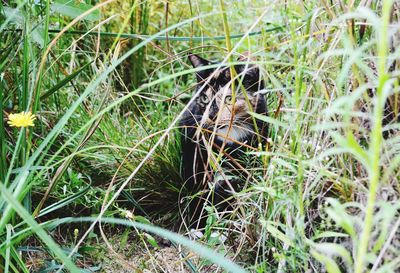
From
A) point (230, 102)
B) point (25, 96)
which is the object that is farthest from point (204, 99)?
point (25, 96)

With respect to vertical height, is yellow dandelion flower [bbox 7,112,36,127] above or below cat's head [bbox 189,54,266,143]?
above

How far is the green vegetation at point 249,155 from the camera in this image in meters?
1.22

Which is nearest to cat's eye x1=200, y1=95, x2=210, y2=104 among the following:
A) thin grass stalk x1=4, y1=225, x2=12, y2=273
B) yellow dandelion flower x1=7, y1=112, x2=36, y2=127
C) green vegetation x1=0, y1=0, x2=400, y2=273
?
green vegetation x1=0, y1=0, x2=400, y2=273

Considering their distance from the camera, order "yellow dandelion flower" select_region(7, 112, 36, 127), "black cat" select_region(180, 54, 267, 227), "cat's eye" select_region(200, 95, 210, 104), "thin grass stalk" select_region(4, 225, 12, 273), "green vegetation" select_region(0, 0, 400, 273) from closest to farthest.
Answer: "green vegetation" select_region(0, 0, 400, 273) < "thin grass stalk" select_region(4, 225, 12, 273) < "yellow dandelion flower" select_region(7, 112, 36, 127) < "black cat" select_region(180, 54, 267, 227) < "cat's eye" select_region(200, 95, 210, 104)

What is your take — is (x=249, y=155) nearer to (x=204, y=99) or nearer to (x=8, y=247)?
(x=204, y=99)

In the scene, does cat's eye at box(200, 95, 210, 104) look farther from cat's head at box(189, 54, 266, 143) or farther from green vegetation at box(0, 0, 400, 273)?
green vegetation at box(0, 0, 400, 273)

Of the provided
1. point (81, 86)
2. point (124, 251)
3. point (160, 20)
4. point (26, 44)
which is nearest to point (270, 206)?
point (124, 251)

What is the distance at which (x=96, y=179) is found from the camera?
8.00 feet

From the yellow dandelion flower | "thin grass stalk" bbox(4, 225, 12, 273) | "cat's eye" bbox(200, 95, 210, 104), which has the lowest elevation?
"thin grass stalk" bbox(4, 225, 12, 273)

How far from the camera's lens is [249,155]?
208 centimetres

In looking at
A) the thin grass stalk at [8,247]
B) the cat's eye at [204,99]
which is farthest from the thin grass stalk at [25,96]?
the cat's eye at [204,99]

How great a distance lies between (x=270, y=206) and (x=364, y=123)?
35 cm

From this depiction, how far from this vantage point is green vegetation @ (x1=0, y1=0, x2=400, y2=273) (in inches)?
48.2

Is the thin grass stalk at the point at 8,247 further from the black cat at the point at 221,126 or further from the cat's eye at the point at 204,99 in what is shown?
the cat's eye at the point at 204,99
